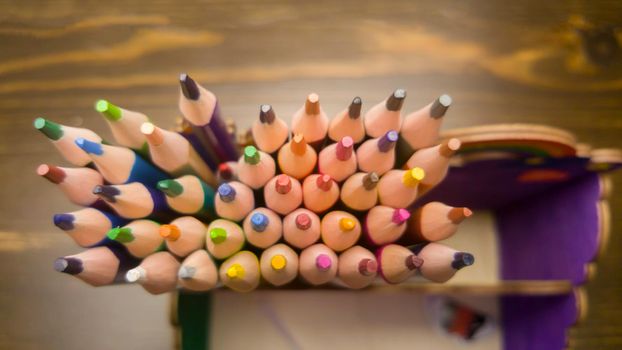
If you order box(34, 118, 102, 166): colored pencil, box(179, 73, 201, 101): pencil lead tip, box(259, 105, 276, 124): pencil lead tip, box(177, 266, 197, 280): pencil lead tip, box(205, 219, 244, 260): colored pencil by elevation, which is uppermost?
box(179, 73, 201, 101): pencil lead tip

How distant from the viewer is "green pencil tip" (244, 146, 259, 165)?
0.86ft

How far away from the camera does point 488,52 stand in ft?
1.56

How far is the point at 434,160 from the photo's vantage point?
28cm

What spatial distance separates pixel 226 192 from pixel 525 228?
0.29 m

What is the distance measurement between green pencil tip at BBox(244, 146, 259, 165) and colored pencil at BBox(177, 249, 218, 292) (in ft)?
0.19

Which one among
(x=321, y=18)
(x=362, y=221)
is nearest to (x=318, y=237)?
(x=362, y=221)

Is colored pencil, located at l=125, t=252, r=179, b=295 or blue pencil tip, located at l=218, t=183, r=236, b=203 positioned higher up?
blue pencil tip, located at l=218, t=183, r=236, b=203

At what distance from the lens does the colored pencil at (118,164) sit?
266mm

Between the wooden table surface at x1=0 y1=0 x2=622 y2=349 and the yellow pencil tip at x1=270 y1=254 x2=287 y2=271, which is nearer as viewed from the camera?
the yellow pencil tip at x1=270 y1=254 x2=287 y2=271

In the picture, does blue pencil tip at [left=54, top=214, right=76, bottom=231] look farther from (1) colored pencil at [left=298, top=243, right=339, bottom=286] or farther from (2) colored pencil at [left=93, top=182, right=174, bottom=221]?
(1) colored pencil at [left=298, top=243, right=339, bottom=286]

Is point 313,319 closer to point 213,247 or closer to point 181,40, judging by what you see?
point 213,247

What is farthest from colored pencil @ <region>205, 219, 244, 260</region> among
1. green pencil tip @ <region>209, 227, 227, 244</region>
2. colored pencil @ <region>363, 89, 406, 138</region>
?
colored pencil @ <region>363, 89, 406, 138</region>

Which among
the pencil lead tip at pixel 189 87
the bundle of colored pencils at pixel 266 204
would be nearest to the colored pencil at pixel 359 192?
the bundle of colored pencils at pixel 266 204

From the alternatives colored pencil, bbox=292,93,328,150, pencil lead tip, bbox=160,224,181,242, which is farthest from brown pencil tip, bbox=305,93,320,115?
pencil lead tip, bbox=160,224,181,242
